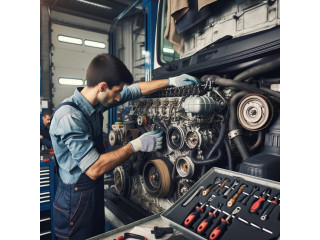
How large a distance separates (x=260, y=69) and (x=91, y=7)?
15.4 feet

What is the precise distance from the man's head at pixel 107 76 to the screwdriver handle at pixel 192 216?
1.05m

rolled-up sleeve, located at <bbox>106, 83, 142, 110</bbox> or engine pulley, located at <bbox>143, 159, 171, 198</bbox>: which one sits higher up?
rolled-up sleeve, located at <bbox>106, 83, 142, 110</bbox>

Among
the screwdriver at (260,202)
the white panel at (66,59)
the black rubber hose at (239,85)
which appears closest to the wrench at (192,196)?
the screwdriver at (260,202)

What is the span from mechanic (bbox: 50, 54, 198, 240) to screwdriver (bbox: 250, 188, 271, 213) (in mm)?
912

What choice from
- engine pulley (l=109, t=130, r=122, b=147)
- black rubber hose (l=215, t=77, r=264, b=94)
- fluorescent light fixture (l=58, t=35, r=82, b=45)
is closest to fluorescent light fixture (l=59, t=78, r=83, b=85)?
fluorescent light fixture (l=58, t=35, r=82, b=45)

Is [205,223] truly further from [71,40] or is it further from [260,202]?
[71,40]

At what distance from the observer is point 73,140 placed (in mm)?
1292

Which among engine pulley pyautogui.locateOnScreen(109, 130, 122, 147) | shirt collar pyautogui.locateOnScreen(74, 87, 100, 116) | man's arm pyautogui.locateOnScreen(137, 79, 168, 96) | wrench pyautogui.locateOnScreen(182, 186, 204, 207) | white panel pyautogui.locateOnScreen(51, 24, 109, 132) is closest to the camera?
wrench pyautogui.locateOnScreen(182, 186, 204, 207)

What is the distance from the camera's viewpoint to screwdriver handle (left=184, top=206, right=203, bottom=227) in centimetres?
76

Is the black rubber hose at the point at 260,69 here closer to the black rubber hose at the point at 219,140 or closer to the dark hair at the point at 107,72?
the black rubber hose at the point at 219,140

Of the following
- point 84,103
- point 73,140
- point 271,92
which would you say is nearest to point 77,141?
point 73,140

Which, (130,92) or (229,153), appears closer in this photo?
(229,153)

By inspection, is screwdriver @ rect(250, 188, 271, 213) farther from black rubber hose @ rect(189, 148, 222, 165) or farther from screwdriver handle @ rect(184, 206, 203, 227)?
black rubber hose @ rect(189, 148, 222, 165)

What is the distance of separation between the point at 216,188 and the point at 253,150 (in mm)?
482
